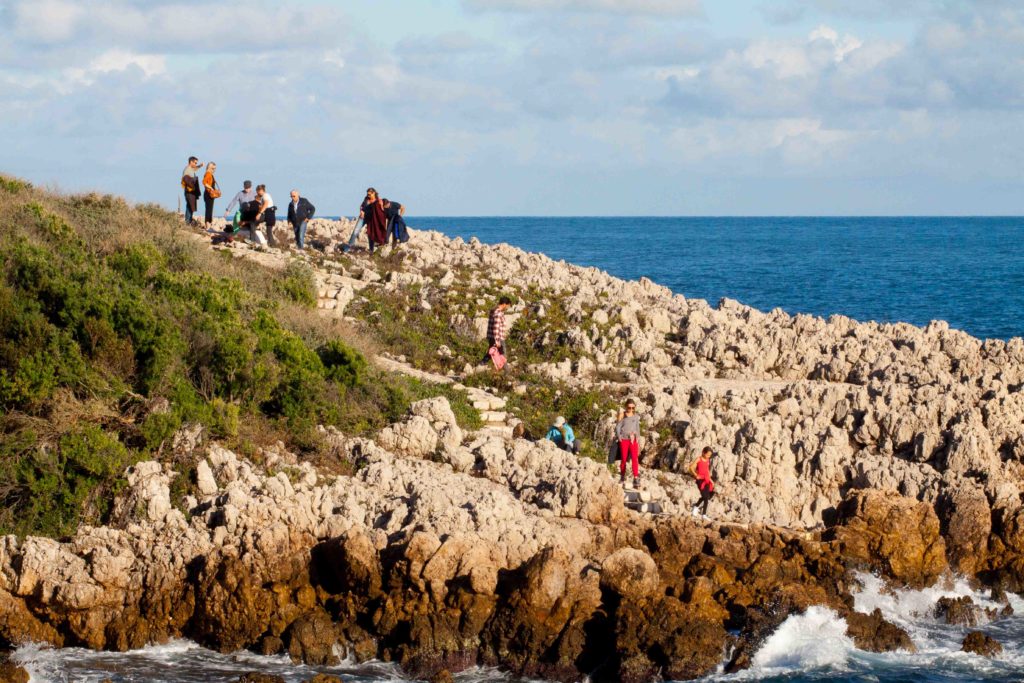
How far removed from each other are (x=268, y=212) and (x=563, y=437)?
13.0 metres

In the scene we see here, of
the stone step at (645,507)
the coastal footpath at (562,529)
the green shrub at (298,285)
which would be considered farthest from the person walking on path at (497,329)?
the stone step at (645,507)

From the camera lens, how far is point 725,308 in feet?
104

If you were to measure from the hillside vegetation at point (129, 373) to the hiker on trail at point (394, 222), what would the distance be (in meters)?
9.32

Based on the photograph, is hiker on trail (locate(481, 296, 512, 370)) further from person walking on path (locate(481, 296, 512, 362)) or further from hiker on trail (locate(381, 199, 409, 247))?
hiker on trail (locate(381, 199, 409, 247))

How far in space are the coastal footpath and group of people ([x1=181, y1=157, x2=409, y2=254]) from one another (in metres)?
6.47

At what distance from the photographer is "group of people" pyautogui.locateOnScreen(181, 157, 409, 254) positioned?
3167 cm

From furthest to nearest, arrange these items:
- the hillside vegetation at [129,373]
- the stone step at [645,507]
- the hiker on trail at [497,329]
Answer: the hiker on trail at [497,329] < the stone step at [645,507] < the hillside vegetation at [129,373]

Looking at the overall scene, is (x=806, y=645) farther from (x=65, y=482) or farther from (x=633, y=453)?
(x=65, y=482)

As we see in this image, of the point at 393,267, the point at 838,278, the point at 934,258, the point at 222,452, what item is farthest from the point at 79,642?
the point at 934,258

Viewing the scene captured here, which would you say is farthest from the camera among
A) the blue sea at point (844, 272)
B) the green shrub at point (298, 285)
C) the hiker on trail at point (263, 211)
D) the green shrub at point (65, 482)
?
the blue sea at point (844, 272)

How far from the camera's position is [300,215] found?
107 ft

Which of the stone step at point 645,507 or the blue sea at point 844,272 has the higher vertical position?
the blue sea at point 844,272

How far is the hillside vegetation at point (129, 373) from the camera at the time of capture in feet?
59.0

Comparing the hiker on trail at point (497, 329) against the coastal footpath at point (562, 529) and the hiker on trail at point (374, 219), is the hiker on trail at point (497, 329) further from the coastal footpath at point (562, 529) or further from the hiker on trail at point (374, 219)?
Result: the hiker on trail at point (374, 219)
